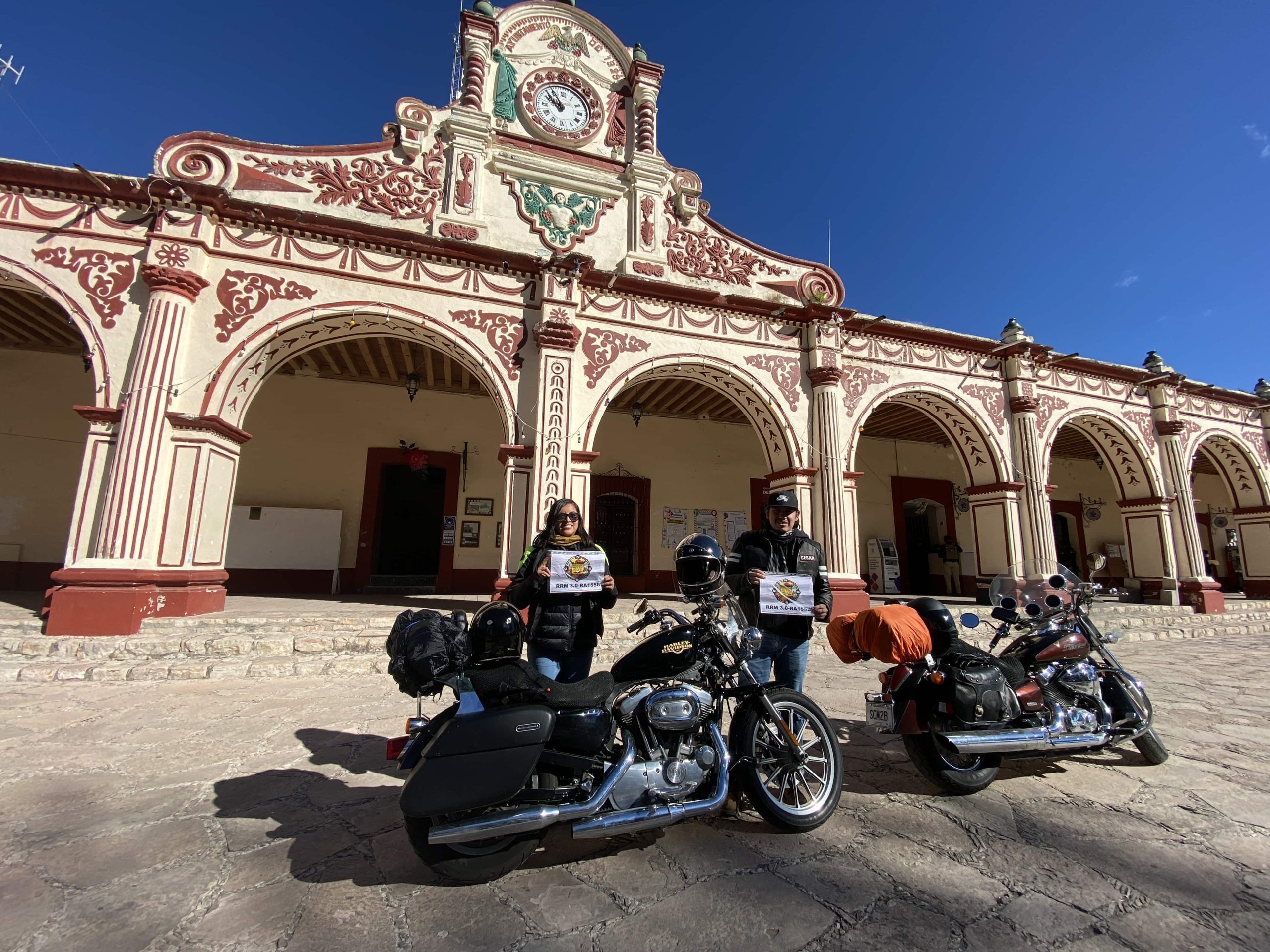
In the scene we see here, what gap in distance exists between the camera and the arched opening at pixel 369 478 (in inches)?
364

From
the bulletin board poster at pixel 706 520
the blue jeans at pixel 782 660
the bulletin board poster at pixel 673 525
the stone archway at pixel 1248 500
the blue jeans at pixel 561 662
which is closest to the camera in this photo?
the blue jeans at pixel 561 662

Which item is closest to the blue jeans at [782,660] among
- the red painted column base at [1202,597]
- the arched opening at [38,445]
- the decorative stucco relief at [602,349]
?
the decorative stucco relief at [602,349]

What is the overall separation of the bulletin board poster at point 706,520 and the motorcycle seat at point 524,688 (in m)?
9.51

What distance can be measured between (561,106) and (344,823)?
31.4 ft

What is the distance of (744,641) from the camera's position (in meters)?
2.41

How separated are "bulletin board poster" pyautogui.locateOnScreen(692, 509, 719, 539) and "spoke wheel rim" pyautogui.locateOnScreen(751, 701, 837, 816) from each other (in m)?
9.05

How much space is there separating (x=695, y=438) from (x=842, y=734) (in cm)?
868

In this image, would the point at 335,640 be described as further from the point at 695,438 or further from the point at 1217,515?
the point at 1217,515

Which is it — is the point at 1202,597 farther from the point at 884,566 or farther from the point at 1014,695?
the point at 1014,695

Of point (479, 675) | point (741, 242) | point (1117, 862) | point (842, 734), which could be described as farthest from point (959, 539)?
point (479, 675)

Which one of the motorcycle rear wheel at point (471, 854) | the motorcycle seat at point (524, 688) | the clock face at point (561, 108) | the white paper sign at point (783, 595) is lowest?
the motorcycle rear wheel at point (471, 854)

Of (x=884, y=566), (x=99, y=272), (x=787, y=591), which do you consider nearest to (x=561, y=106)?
(x=99, y=272)

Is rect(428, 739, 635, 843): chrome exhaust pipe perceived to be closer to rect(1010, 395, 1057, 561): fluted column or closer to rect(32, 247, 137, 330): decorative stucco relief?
rect(32, 247, 137, 330): decorative stucco relief

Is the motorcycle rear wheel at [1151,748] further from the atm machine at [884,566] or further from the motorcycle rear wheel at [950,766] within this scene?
the atm machine at [884,566]
